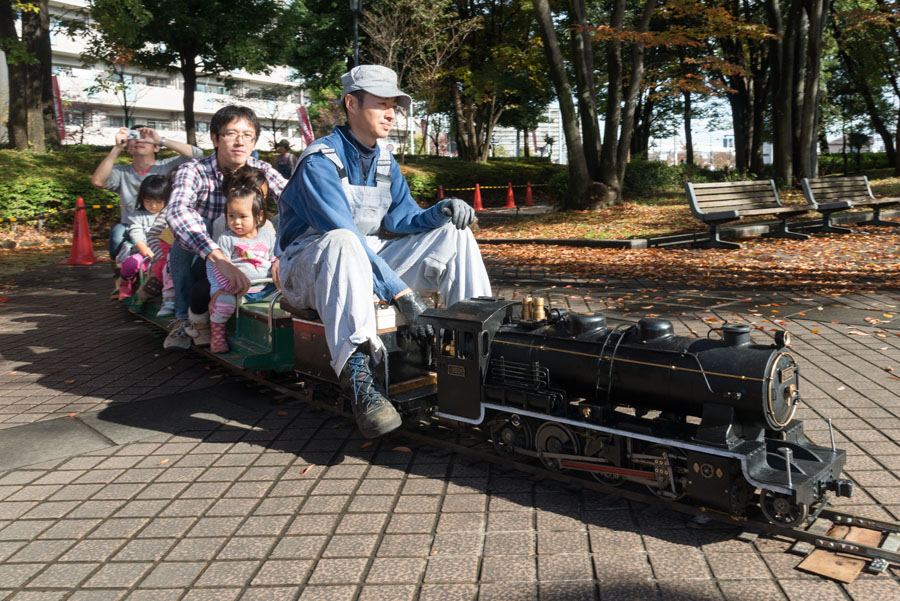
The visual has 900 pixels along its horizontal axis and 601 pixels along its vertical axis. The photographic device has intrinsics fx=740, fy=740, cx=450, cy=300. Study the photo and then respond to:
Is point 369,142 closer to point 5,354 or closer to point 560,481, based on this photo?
point 560,481

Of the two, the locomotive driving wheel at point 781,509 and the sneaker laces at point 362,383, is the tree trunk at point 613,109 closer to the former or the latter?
the sneaker laces at point 362,383

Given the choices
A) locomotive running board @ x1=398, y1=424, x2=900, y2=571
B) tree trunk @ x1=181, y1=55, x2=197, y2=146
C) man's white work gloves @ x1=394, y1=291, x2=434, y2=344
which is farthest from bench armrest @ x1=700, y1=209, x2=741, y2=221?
tree trunk @ x1=181, y1=55, x2=197, y2=146

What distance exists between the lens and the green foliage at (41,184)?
17.2 metres

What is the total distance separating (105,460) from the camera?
4477mm

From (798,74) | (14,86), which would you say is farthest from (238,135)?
(798,74)

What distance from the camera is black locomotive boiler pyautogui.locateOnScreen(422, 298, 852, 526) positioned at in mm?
3166

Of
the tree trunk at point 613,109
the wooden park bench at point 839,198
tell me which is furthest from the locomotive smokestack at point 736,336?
the tree trunk at point 613,109

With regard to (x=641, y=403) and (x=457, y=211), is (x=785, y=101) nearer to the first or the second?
(x=457, y=211)

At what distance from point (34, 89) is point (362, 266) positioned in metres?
19.9

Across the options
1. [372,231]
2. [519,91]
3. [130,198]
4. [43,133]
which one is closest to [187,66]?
[43,133]

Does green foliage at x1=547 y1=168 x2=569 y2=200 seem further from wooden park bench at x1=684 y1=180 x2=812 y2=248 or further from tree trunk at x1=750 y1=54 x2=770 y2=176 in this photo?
tree trunk at x1=750 y1=54 x2=770 y2=176

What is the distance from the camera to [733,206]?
14.0m

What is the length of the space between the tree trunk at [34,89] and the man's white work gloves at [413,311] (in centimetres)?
1890

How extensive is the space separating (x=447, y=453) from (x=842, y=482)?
82.0 inches
